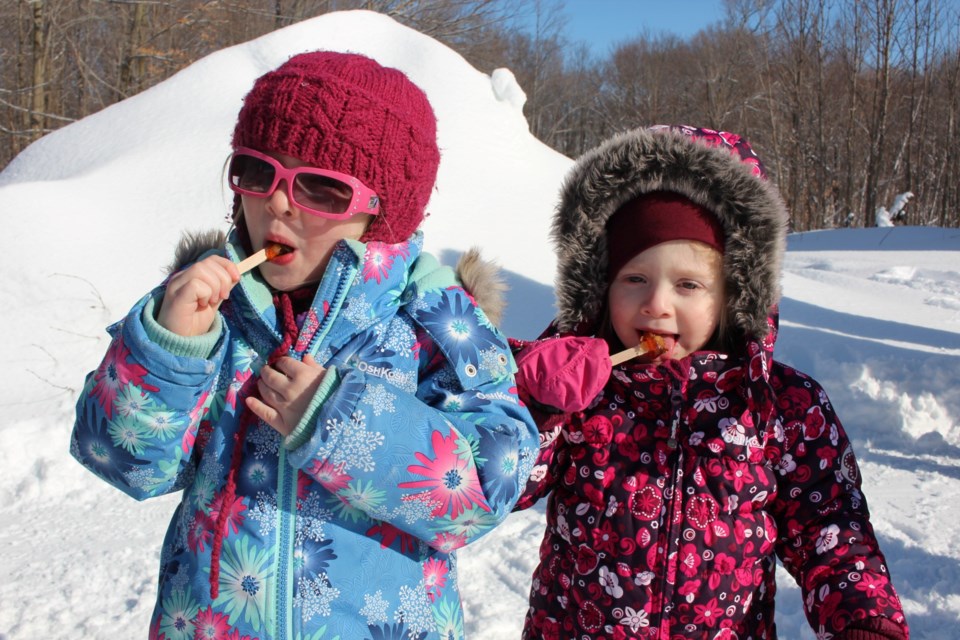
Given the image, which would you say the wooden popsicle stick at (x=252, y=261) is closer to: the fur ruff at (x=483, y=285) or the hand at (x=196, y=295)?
the hand at (x=196, y=295)

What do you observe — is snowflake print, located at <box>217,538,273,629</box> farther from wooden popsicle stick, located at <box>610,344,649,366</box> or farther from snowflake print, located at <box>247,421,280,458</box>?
wooden popsicle stick, located at <box>610,344,649,366</box>

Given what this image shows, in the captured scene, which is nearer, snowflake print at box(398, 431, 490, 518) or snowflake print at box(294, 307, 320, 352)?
snowflake print at box(398, 431, 490, 518)

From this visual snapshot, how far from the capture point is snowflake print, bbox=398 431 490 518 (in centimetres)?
107

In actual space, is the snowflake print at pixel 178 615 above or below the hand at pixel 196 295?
below

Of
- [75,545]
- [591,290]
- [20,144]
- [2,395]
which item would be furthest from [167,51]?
[591,290]

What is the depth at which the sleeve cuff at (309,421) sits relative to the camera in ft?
3.45

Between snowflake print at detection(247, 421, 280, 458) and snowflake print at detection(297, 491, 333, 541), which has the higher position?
snowflake print at detection(247, 421, 280, 458)

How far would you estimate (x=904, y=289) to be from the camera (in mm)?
7055

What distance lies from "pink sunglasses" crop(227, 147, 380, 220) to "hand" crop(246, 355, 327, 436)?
9.6 inches

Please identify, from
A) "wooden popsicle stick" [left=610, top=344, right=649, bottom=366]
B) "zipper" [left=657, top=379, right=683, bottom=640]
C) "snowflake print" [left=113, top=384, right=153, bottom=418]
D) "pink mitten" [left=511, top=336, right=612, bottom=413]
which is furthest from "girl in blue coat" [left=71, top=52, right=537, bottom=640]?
"zipper" [left=657, top=379, right=683, bottom=640]

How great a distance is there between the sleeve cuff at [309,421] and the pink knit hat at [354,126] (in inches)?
11.8

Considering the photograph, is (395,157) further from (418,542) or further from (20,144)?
(20,144)

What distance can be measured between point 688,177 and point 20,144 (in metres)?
17.5

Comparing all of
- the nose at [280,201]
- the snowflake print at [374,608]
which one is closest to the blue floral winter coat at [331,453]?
the snowflake print at [374,608]
